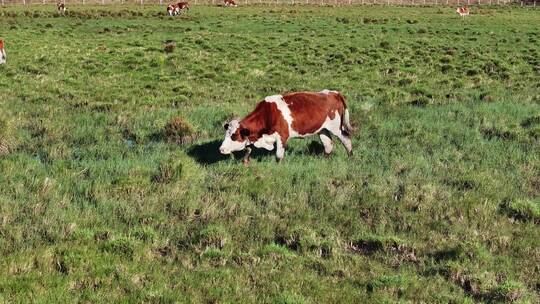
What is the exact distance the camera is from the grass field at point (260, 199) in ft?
21.1

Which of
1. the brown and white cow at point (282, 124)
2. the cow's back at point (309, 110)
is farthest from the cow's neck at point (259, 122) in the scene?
the cow's back at point (309, 110)

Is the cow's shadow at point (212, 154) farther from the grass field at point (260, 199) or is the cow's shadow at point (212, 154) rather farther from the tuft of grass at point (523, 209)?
the tuft of grass at point (523, 209)

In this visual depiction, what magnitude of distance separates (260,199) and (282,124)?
2215 mm

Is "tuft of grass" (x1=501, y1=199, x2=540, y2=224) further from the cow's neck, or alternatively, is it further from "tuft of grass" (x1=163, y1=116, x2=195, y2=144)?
"tuft of grass" (x1=163, y1=116, x2=195, y2=144)

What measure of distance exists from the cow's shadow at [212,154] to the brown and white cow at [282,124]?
51 cm

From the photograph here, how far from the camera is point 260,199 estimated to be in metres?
9.02

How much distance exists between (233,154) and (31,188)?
3.89 metres

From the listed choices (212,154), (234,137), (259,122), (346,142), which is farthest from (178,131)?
(346,142)

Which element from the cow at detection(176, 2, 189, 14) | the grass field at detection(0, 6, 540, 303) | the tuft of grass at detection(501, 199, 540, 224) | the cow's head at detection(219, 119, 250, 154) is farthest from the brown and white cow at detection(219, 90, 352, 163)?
the cow at detection(176, 2, 189, 14)

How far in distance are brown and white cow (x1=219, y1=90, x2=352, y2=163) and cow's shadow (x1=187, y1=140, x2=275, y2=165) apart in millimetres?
509

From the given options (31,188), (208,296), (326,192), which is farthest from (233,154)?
(208,296)

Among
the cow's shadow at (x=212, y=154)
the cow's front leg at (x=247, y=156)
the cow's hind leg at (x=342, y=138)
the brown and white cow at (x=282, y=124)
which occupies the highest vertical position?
the brown and white cow at (x=282, y=124)

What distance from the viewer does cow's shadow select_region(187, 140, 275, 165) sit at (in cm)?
1107

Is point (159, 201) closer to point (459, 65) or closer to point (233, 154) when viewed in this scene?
point (233, 154)
